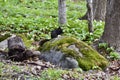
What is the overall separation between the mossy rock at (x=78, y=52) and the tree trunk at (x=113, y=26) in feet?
→ 7.65

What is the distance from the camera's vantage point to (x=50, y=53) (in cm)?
939

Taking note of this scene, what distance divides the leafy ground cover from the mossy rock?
0.91ft

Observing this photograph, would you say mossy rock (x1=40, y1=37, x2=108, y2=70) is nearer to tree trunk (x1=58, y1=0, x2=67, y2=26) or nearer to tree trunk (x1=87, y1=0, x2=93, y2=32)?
tree trunk (x1=87, y1=0, x2=93, y2=32)

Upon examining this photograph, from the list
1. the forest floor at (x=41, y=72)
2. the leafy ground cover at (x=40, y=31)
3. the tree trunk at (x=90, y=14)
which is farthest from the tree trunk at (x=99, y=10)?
the forest floor at (x=41, y=72)

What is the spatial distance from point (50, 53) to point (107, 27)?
3077mm

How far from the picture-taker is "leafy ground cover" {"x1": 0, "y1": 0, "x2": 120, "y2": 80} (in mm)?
7367

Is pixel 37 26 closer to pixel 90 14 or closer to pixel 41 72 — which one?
pixel 90 14

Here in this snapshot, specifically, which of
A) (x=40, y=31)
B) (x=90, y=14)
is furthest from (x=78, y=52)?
(x=40, y=31)

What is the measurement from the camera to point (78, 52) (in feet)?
29.9

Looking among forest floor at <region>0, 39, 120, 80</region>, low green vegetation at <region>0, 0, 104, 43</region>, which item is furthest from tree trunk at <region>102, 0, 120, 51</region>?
forest floor at <region>0, 39, 120, 80</region>

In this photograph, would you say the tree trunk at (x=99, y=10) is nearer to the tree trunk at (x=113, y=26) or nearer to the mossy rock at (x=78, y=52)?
the tree trunk at (x=113, y=26)

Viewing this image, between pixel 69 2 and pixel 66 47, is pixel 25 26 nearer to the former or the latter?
pixel 66 47

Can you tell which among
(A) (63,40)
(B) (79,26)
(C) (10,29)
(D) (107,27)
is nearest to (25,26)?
(C) (10,29)

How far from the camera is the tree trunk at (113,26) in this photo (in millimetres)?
11526
